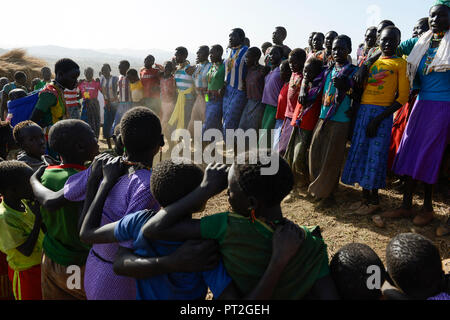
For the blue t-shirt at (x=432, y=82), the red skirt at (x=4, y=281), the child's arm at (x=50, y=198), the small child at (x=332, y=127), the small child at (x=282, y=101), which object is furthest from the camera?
the small child at (x=282, y=101)

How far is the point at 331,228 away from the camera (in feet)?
13.5

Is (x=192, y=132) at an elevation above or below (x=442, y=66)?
below

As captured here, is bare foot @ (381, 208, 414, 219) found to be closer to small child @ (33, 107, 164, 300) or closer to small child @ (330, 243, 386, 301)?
small child @ (330, 243, 386, 301)

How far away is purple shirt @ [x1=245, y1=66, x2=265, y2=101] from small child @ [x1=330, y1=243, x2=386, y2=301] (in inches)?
183

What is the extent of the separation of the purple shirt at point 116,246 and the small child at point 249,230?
0.84 feet

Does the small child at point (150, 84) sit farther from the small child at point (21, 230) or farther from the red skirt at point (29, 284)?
the red skirt at point (29, 284)

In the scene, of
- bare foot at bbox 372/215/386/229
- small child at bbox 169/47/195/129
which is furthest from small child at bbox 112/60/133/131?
bare foot at bbox 372/215/386/229

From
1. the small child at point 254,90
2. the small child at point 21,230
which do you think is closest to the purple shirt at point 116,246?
the small child at point 21,230

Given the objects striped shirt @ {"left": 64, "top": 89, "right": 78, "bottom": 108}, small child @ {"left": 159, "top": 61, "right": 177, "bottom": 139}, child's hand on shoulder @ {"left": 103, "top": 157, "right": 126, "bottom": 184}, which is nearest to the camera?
child's hand on shoulder @ {"left": 103, "top": 157, "right": 126, "bottom": 184}

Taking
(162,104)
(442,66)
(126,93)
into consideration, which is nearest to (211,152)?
(162,104)

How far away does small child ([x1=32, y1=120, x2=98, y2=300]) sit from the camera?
200 cm

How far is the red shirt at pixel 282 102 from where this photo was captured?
519cm
